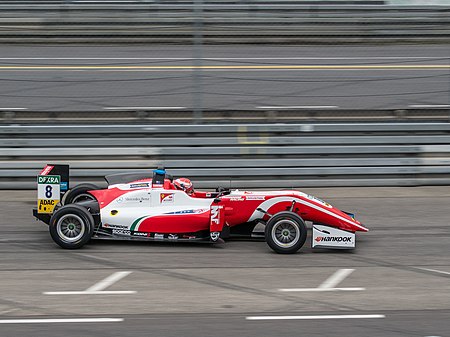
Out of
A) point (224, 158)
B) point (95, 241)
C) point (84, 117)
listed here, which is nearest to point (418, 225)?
point (224, 158)

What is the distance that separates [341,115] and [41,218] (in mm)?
5457

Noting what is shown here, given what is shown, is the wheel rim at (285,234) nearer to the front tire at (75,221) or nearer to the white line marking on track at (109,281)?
the white line marking on track at (109,281)

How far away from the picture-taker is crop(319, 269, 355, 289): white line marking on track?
26.5ft

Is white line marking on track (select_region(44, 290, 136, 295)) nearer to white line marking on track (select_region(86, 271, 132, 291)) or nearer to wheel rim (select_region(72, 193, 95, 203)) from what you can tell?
white line marking on track (select_region(86, 271, 132, 291))

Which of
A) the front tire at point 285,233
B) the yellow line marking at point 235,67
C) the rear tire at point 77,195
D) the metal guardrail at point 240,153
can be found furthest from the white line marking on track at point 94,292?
the yellow line marking at point 235,67

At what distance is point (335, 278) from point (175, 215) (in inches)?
84.2

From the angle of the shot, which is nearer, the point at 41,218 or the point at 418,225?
the point at 41,218

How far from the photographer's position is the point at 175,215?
952 cm

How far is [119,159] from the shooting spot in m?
12.6

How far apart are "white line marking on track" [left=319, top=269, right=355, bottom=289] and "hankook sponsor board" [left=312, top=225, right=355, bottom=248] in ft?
2.24

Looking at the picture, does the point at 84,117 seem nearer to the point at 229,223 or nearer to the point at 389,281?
the point at 229,223

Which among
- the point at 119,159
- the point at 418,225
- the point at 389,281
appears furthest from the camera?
the point at 119,159

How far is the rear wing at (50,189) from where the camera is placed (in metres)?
9.77

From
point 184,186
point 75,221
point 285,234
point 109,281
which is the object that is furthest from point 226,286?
point 75,221
